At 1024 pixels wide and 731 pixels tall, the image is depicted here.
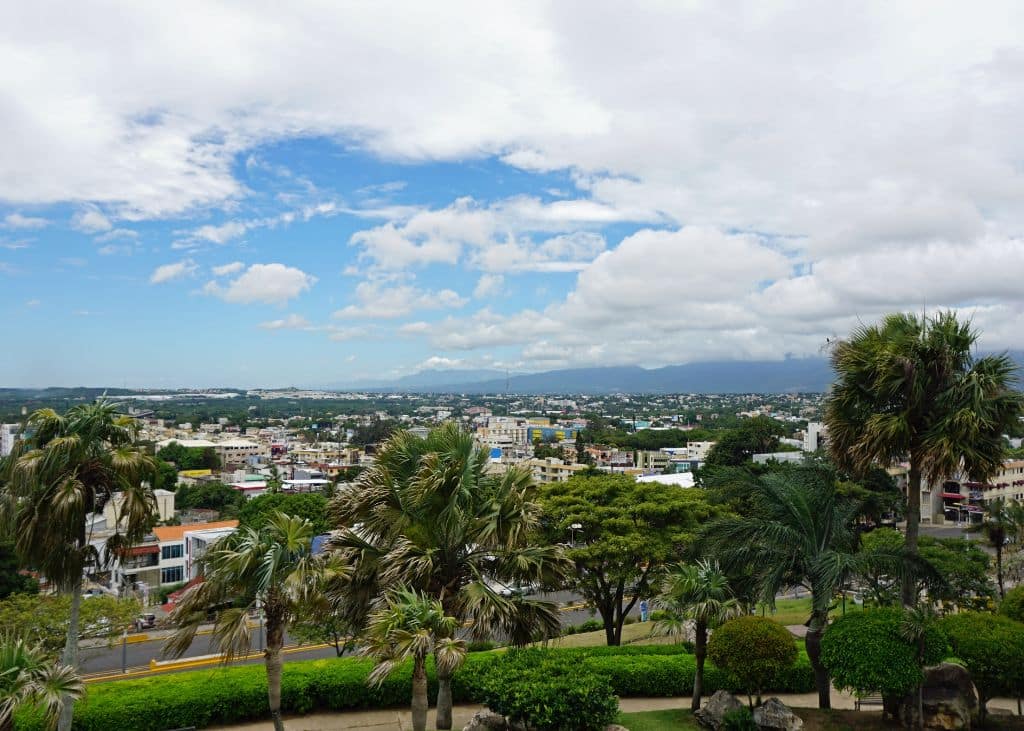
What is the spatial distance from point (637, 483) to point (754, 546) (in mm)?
8769

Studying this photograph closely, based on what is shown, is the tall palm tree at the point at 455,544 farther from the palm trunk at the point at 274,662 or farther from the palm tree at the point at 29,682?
the palm tree at the point at 29,682

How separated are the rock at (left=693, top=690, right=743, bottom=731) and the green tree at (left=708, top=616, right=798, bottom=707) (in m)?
0.37

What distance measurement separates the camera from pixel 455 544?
1112cm

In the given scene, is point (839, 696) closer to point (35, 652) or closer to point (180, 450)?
point (35, 652)

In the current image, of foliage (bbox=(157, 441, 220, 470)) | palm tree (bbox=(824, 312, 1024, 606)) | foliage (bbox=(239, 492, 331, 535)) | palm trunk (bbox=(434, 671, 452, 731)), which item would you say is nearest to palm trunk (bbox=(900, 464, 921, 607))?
palm tree (bbox=(824, 312, 1024, 606))

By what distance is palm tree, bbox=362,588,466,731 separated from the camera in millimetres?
9078

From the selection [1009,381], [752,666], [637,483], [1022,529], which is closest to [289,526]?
[752,666]

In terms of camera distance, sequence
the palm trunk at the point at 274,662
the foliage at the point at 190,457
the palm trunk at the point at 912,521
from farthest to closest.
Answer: the foliage at the point at 190,457
the palm trunk at the point at 912,521
the palm trunk at the point at 274,662

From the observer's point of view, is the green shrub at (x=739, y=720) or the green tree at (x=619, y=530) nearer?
the green shrub at (x=739, y=720)

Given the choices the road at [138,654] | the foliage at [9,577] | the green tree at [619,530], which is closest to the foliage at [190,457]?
the foliage at [9,577]

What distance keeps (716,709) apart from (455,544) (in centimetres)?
499

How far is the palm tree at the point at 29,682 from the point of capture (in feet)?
23.7

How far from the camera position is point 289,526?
964 centimetres

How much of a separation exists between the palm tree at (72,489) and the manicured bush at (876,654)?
10.5 metres
